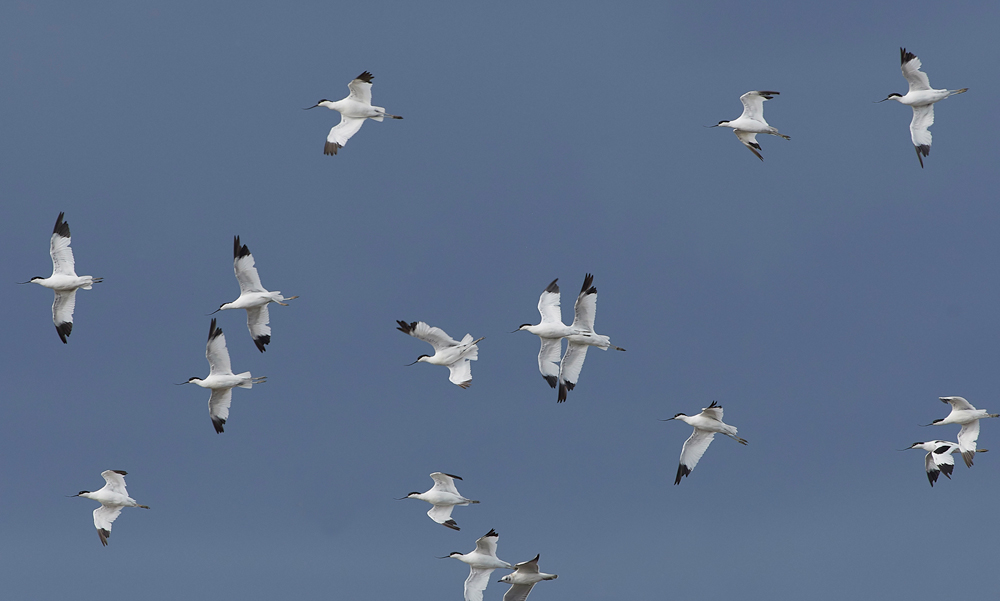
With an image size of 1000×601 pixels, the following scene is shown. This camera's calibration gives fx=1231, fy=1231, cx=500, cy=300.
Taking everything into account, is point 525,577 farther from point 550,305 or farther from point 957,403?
point 957,403

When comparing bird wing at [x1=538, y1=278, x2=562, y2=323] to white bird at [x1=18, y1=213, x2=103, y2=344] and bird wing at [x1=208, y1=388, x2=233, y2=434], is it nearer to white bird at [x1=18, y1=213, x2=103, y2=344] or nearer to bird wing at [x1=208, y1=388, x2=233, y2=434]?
bird wing at [x1=208, y1=388, x2=233, y2=434]

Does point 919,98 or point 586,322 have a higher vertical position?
point 919,98

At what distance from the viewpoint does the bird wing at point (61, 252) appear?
33.7 metres

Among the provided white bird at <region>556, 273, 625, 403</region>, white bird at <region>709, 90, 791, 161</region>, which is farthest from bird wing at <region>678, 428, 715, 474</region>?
white bird at <region>709, 90, 791, 161</region>

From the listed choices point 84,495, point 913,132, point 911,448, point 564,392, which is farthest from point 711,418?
point 84,495

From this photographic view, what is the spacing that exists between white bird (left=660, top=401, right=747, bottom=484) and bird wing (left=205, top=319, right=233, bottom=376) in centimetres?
1174

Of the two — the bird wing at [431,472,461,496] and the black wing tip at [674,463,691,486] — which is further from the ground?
the black wing tip at [674,463,691,486]

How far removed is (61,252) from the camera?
33.7m

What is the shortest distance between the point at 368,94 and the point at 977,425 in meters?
18.3

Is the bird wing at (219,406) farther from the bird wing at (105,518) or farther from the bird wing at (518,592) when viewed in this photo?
the bird wing at (518,592)

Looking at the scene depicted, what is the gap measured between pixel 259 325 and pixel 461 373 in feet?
18.6

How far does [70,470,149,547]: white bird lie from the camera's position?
33.8 meters

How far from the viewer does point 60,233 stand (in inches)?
1329

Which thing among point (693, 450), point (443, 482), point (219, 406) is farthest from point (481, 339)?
point (219, 406)
